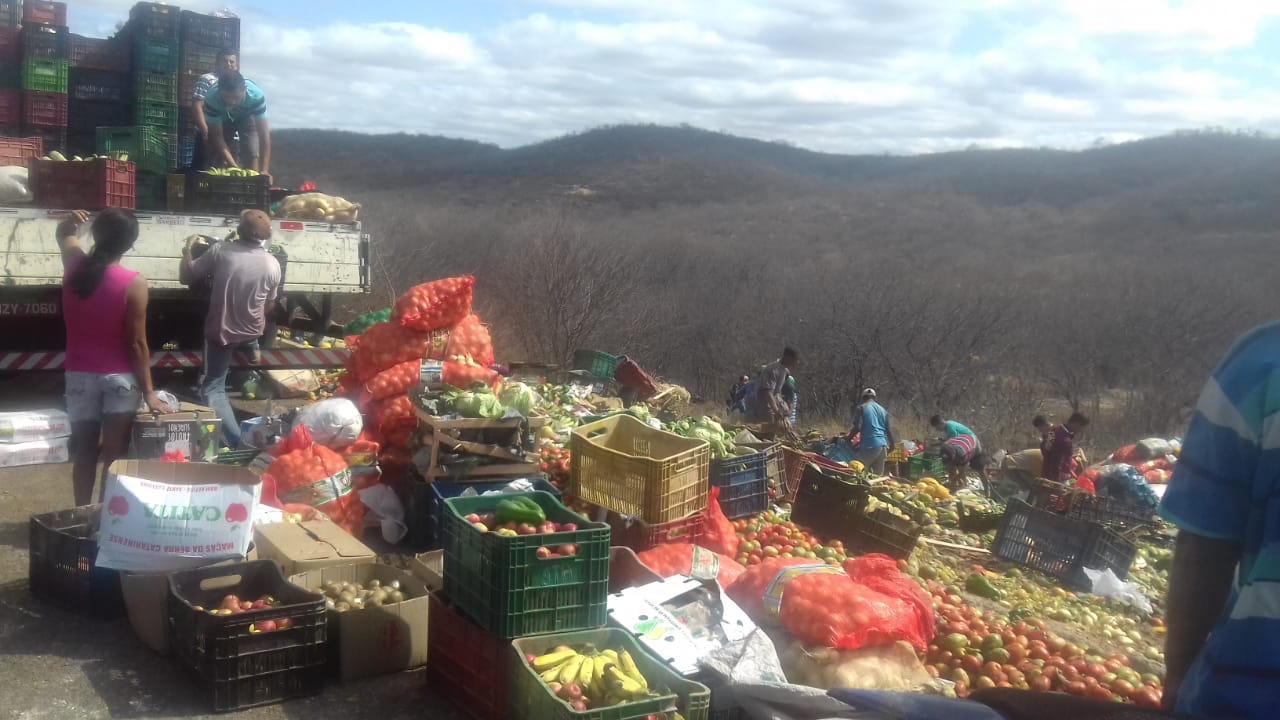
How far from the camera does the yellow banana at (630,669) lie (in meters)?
4.06

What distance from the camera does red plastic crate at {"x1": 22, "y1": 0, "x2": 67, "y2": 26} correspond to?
1165cm

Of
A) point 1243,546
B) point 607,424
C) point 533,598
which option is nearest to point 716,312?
point 607,424

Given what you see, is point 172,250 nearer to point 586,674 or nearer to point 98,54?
point 98,54

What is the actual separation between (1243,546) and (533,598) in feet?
9.57

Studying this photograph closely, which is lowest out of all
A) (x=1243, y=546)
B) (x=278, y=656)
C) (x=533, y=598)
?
(x=278, y=656)

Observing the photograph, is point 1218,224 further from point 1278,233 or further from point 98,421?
point 98,421

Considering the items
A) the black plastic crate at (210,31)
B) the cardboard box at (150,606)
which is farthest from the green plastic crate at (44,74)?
the cardboard box at (150,606)

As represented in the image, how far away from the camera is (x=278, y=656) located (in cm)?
439

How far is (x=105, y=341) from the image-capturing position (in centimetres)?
567

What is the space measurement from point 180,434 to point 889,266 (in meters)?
39.6

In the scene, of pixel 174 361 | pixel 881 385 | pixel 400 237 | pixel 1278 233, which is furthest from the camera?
pixel 1278 233

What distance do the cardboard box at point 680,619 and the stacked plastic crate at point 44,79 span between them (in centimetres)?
1027

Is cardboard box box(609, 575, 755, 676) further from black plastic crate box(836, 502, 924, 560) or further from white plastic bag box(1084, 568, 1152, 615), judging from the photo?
Result: white plastic bag box(1084, 568, 1152, 615)

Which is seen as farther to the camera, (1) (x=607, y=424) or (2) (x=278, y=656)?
(1) (x=607, y=424)
